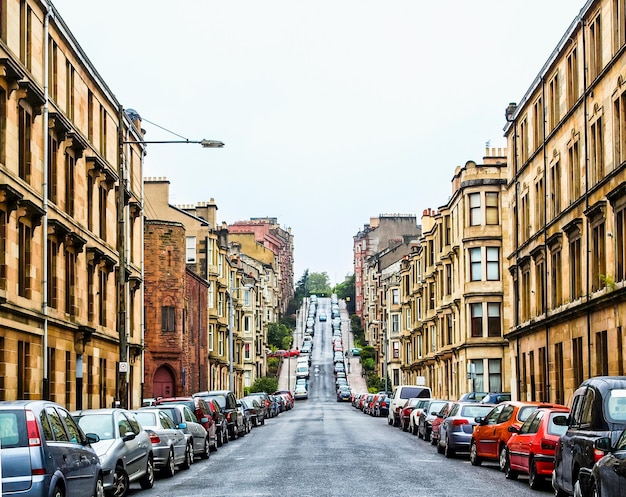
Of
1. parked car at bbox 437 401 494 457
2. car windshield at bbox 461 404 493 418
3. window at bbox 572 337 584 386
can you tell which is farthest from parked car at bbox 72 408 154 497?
window at bbox 572 337 584 386

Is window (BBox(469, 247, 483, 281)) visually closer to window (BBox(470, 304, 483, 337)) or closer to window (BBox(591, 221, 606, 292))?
window (BBox(470, 304, 483, 337))

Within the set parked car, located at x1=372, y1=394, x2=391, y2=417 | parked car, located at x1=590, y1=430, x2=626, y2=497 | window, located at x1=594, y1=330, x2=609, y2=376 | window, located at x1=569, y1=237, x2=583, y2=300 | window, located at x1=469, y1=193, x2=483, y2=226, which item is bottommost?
parked car, located at x1=372, y1=394, x2=391, y2=417

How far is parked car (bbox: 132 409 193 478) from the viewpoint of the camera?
24.5m

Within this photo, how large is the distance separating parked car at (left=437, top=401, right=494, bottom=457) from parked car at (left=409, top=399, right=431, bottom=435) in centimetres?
Answer: 1126

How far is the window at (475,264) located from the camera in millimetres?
63688

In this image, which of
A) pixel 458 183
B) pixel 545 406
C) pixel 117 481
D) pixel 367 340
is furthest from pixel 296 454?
pixel 367 340

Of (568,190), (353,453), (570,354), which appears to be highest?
(568,190)

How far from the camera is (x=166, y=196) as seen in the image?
75.4 metres

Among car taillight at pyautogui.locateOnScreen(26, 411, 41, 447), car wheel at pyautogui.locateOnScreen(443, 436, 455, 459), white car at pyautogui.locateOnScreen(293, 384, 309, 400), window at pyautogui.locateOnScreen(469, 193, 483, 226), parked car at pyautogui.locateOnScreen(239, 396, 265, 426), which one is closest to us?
car taillight at pyautogui.locateOnScreen(26, 411, 41, 447)

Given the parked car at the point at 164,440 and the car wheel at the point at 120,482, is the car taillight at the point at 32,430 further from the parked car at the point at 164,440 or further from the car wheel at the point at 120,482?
the parked car at the point at 164,440

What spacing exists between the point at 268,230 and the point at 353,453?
164 meters

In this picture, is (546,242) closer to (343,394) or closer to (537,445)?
(537,445)

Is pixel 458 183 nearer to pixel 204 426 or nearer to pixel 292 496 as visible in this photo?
pixel 204 426

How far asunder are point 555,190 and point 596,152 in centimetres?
733
